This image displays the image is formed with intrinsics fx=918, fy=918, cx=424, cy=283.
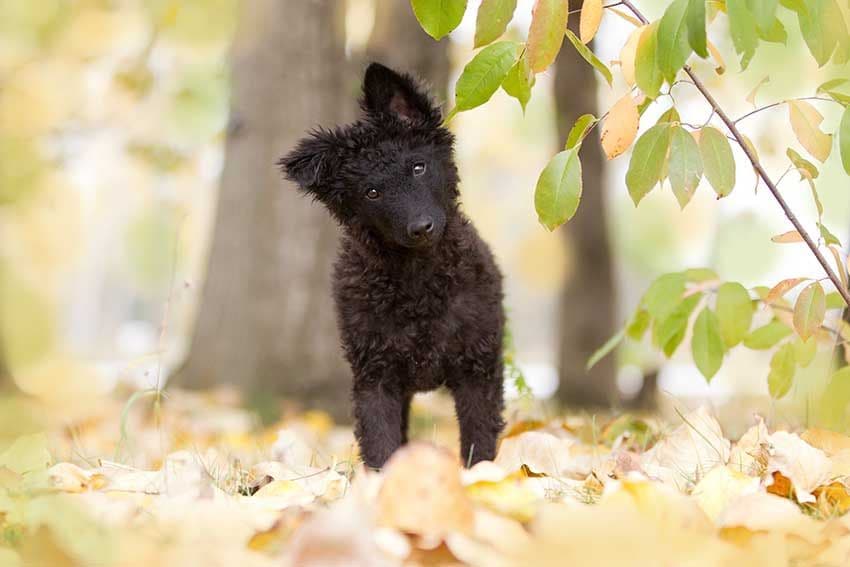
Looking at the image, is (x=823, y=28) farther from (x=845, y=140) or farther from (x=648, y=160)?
(x=648, y=160)

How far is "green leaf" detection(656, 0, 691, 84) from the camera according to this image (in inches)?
90.5

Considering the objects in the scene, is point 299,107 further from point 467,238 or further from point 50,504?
point 50,504

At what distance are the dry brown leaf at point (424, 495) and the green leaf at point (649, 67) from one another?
1.10 m

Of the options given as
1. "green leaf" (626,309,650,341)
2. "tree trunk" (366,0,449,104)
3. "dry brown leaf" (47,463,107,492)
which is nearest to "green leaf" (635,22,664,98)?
"green leaf" (626,309,650,341)

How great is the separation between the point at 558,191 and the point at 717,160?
50 cm

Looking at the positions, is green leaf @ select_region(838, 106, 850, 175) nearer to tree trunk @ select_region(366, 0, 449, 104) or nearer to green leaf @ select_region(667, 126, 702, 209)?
green leaf @ select_region(667, 126, 702, 209)

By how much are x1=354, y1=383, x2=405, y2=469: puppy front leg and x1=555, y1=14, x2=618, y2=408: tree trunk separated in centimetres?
563

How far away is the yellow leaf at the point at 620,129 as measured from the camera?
2604 millimetres

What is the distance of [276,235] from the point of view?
24.5 ft

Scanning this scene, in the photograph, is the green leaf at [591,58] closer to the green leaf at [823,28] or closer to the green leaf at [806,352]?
the green leaf at [823,28]

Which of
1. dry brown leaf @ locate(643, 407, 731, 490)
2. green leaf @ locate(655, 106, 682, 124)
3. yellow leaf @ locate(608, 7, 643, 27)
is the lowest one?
dry brown leaf @ locate(643, 407, 731, 490)

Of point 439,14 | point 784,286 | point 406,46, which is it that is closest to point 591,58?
point 439,14

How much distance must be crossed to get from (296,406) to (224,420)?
0.81 m

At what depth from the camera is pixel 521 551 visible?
174 cm
